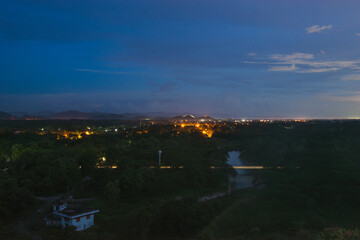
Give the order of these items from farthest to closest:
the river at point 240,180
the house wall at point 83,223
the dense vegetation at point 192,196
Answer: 1. the river at point 240,180
2. the house wall at point 83,223
3. the dense vegetation at point 192,196

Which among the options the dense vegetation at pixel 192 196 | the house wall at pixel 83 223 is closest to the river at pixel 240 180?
the dense vegetation at pixel 192 196

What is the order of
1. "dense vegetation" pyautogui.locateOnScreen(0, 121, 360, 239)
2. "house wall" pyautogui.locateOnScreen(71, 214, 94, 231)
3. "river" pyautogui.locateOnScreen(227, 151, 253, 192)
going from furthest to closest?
1. "river" pyautogui.locateOnScreen(227, 151, 253, 192)
2. "house wall" pyautogui.locateOnScreen(71, 214, 94, 231)
3. "dense vegetation" pyautogui.locateOnScreen(0, 121, 360, 239)

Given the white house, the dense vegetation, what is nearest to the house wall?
the white house

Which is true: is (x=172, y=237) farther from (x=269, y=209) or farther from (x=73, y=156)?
(x=73, y=156)

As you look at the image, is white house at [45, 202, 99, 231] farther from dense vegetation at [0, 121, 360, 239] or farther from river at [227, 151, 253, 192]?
river at [227, 151, 253, 192]

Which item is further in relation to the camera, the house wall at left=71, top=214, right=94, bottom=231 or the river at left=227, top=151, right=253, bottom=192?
the river at left=227, top=151, right=253, bottom=192

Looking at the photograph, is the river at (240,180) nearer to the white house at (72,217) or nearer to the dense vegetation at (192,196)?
the dense vegetation at (192,196)

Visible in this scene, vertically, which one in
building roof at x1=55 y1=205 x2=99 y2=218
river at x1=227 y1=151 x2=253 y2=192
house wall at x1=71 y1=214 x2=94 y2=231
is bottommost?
river at x1=227 y1=151 x2=253 y2=192

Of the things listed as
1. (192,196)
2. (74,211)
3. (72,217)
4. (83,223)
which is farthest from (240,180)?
(72,217)
